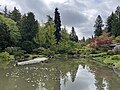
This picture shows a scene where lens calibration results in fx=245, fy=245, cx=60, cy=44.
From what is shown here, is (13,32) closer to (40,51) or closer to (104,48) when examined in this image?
(40,51)

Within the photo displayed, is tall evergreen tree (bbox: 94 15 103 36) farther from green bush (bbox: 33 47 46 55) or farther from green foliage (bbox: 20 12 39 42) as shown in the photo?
green bush (bbox: 33 47 46 55)

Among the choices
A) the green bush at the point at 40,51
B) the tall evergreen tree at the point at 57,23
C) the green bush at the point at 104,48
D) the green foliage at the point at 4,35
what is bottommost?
the green bush at the point at 40,51

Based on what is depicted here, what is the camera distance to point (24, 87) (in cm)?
1781

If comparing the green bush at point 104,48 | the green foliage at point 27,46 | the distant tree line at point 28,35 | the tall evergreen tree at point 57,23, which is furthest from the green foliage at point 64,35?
the green foliage at point 27,46

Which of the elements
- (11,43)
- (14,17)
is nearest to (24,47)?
(11,43)

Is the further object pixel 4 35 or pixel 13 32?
A: pixel 13 32

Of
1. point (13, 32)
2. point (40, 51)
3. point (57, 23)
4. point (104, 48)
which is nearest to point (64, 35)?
point (57, 23)

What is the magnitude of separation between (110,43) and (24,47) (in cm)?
2390

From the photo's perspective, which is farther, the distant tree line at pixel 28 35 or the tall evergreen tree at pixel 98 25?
the tall evergreen tree at pixel 98 25

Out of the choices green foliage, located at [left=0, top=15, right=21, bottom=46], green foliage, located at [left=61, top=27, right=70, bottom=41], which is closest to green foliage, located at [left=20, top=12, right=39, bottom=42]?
green foliage, located at [left=0, top=15, right=21, bottom=46]

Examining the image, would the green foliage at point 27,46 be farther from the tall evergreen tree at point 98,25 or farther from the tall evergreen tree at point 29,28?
the tall evergreen tree at point 98,25

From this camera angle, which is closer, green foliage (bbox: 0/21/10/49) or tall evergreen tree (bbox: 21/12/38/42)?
green foliage (bbox: 0/21/10/49)

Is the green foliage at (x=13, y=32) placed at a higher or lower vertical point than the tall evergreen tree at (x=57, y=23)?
lower

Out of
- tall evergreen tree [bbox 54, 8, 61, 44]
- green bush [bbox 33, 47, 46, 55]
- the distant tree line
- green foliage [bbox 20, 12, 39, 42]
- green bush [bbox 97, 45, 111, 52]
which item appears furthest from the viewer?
tall evergreen tree [bbox 54, 8, 61, 44]
